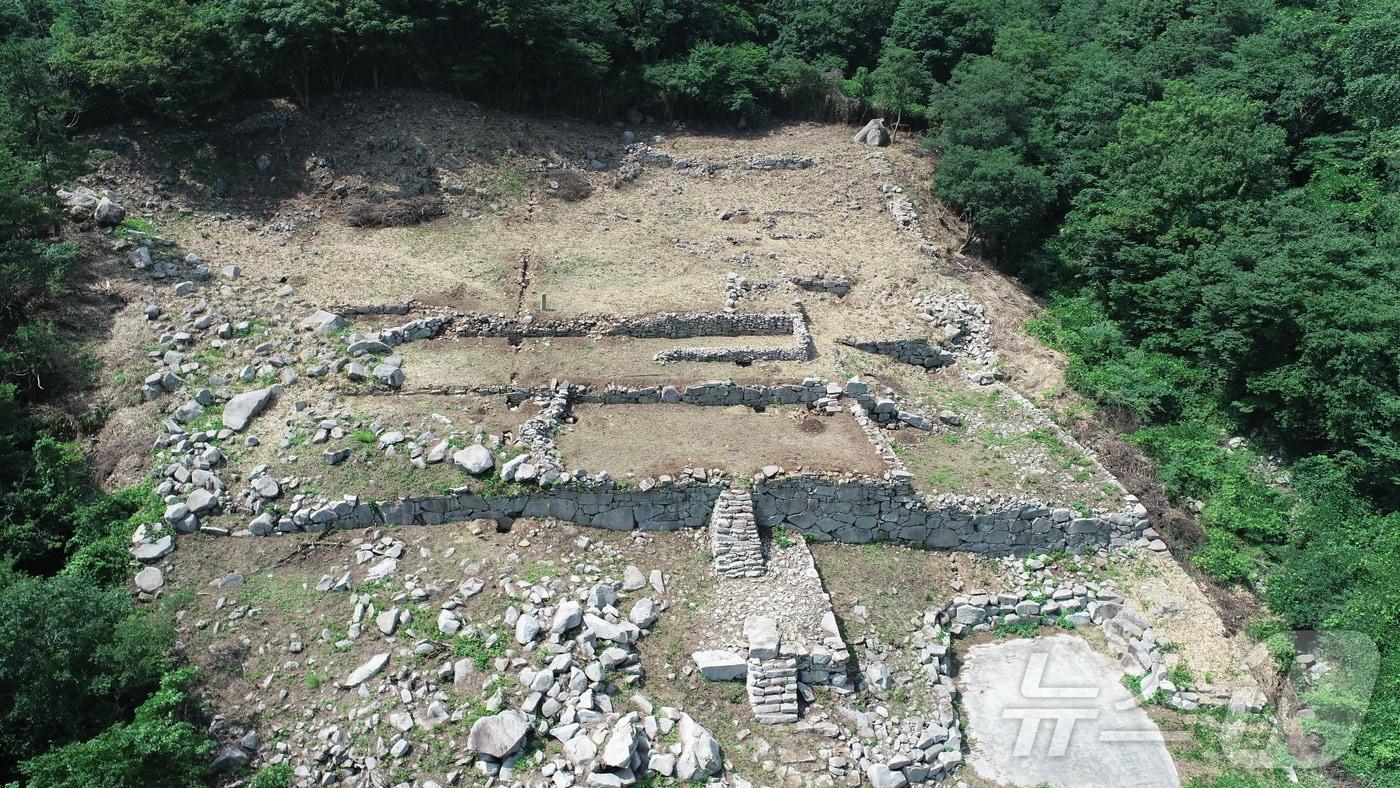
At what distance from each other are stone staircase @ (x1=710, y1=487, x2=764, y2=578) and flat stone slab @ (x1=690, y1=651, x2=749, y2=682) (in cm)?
191

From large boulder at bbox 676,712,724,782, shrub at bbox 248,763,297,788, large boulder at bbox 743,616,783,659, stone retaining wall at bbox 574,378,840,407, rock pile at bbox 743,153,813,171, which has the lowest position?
shrub at bbox 248,763,297,788

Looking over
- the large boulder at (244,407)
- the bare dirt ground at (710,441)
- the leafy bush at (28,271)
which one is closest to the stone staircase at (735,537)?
the bare dirt ground at (710,441)

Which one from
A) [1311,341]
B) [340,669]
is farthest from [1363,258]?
[340,669]

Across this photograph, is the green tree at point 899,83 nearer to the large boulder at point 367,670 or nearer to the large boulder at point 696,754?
the large boulder at point 696,754

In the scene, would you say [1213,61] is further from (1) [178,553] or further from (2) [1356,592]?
(1) [178,553]

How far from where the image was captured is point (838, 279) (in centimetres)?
2314

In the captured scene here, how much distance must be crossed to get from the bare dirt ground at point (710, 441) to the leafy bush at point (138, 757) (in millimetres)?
7166

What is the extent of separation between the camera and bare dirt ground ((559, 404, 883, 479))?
1620 cm

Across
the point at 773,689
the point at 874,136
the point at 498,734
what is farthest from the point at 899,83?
the point at 498,734

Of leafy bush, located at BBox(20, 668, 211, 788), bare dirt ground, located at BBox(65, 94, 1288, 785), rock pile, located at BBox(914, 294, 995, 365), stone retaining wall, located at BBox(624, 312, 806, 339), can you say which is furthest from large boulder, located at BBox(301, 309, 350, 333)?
rock pile, located at BBox(914, 294, 995, 365)

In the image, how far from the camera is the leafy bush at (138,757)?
399 inches

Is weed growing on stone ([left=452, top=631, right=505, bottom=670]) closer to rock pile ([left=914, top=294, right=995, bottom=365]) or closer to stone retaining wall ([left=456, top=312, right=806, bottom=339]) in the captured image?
stone retaining wall ([left=456, top=312, right=806, bottom=339])

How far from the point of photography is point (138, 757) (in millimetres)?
10336

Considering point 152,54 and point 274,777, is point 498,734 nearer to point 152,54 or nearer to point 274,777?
point 274,777
